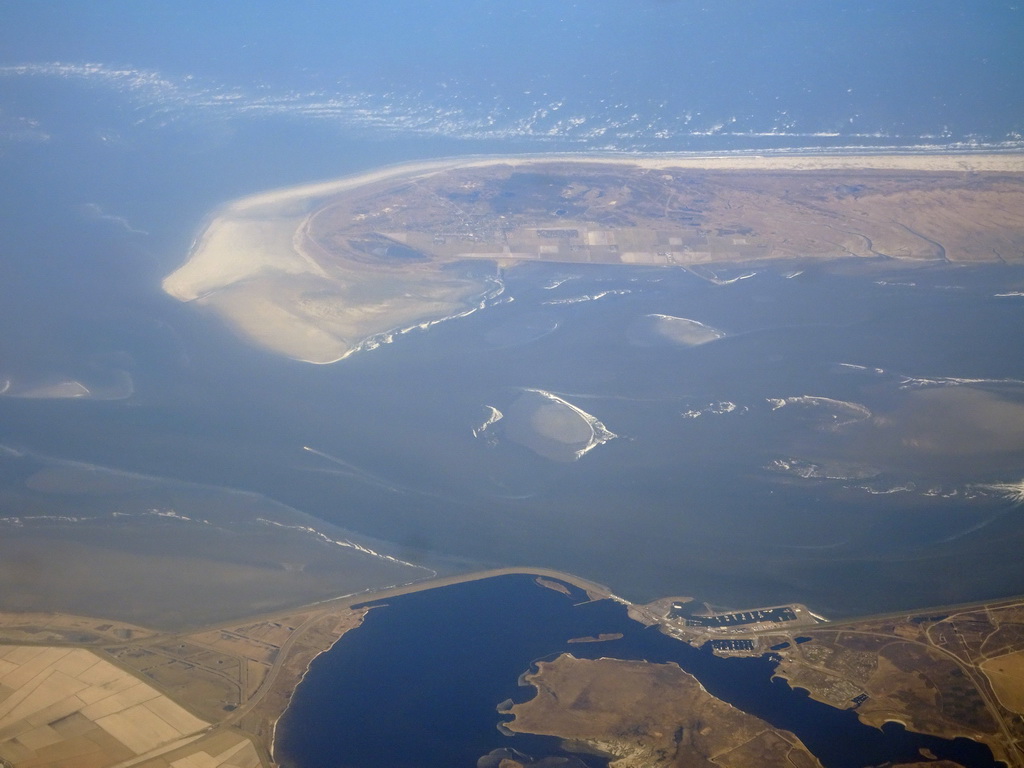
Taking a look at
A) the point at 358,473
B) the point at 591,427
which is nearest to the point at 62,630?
the point at 358,473

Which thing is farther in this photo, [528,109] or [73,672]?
[528,109]

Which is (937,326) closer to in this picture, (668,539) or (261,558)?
(668,539)

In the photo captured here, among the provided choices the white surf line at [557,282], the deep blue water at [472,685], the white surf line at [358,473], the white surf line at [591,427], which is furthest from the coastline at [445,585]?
the white surf line at [557,282]

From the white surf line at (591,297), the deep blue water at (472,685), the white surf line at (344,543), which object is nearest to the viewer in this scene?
the deep blue water at (472,685)

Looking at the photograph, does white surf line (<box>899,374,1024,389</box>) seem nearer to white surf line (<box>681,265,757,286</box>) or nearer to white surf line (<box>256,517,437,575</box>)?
white surf line (<box>681,265,757,286</box>)

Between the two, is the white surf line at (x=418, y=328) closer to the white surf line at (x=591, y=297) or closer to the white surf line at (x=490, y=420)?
the white surf line at (x=591, y=297)

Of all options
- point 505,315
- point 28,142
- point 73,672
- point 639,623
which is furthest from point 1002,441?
point 28,142

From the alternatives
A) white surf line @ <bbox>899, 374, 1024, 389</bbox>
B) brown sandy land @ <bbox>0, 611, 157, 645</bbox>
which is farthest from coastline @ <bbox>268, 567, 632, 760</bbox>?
white surf line @ <bbox>899, 374, 1024, 389</bbox>
